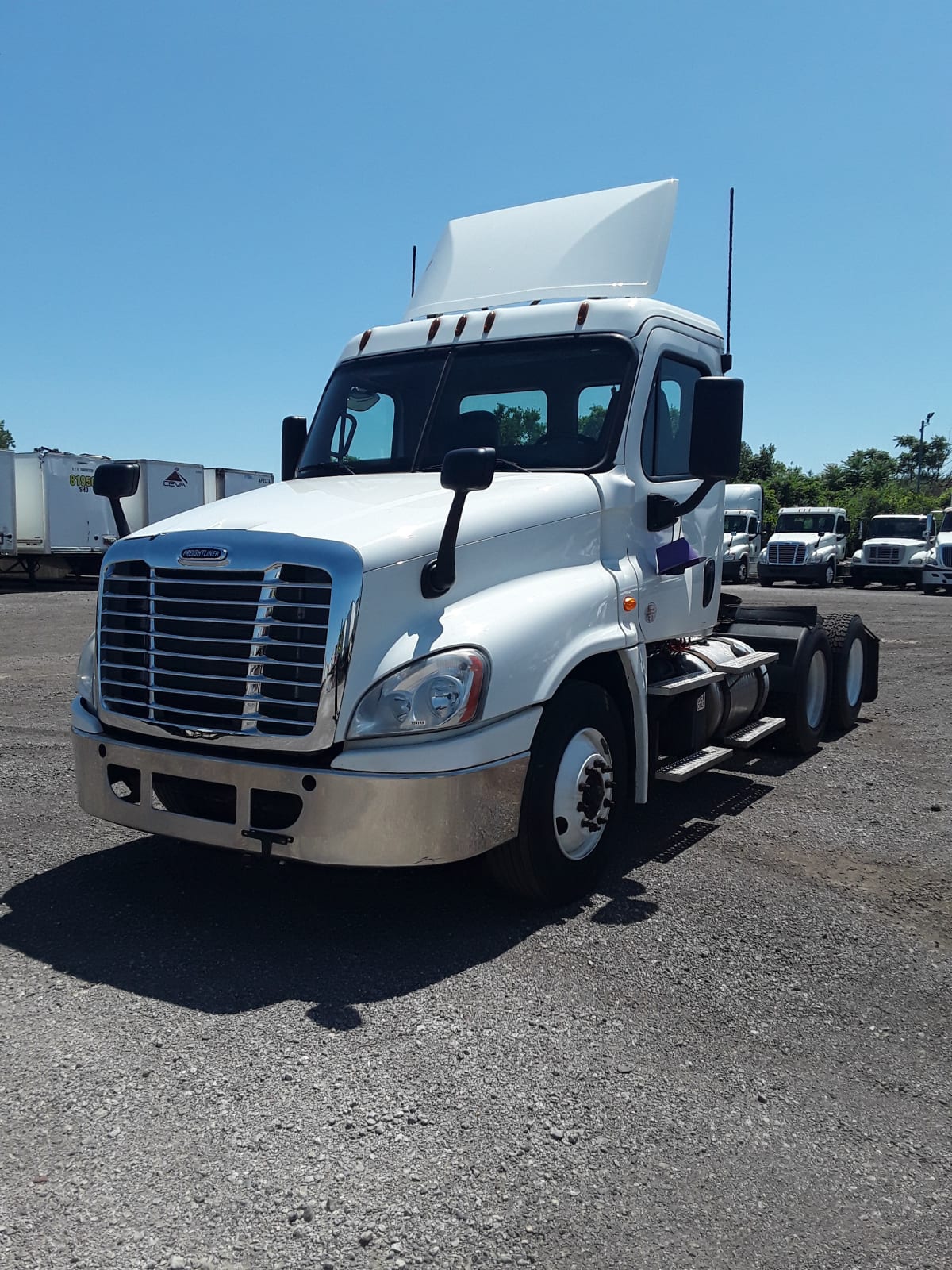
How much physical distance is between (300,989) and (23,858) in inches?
86.9

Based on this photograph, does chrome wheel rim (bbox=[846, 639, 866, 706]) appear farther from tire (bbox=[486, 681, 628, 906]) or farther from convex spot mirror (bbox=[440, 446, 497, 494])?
convex spot mirror (bbox=[440, 446, 497, 494])

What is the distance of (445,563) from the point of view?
4.23 m

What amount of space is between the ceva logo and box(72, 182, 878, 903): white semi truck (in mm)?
11

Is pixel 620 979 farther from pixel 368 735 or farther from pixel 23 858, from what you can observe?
pixel 23 858

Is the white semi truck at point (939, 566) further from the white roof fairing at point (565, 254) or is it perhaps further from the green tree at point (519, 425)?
the green tree at point (519, 425)

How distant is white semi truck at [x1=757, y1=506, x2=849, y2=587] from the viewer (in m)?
33.2

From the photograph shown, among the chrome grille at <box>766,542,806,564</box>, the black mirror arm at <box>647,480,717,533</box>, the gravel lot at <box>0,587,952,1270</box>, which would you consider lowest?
the gravel lot at <box>0,587,952,1270</box>

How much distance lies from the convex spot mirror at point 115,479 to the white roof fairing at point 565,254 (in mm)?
2030

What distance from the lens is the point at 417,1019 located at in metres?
3.66

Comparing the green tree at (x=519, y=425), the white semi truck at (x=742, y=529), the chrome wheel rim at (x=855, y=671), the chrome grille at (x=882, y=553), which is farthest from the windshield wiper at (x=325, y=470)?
the chrome grille at (x=882, y=553)

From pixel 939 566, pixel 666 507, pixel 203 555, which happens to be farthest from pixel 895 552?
pixel 203 555

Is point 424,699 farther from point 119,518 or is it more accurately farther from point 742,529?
point 742,529

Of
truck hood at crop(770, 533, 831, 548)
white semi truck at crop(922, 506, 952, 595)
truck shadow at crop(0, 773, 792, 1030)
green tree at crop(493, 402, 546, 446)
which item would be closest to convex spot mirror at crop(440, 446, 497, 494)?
green tree at crop(493, 402, 546, 446)

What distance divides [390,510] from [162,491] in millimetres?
27686
